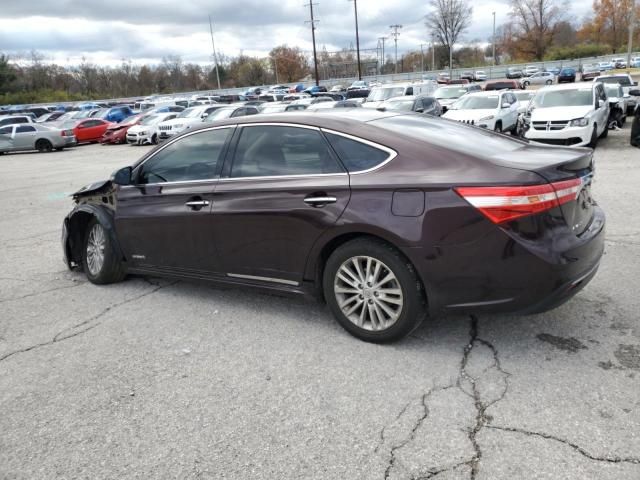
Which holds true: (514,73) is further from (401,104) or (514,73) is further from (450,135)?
(450,135)

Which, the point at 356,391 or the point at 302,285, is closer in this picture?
the point at 356,391

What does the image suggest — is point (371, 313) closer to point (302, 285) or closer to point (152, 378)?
point (302, 285)

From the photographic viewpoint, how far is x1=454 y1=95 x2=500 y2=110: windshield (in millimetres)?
16984

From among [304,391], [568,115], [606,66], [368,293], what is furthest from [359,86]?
[304,391]

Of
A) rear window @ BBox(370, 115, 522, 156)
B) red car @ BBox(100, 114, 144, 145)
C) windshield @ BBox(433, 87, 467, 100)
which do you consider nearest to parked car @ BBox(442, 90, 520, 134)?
windshield @ BBox(433, 87, 467, 100)

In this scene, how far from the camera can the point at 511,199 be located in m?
3.11

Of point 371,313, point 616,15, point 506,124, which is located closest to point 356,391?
point 371,313

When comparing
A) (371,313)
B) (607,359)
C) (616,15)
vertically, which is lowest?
(607,359)

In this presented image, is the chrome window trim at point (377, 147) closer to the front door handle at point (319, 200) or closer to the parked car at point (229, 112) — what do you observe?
the front door handle at point (319, 200)

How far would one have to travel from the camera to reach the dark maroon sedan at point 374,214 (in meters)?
3.18

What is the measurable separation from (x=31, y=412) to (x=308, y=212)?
6.91 feet

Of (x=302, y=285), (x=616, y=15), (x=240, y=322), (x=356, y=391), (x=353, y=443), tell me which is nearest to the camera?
(x=353, y=443)

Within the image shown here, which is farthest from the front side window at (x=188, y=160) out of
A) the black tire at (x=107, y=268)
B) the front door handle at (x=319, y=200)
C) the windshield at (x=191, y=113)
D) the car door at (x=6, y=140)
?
the car door at (x=6, y=140)

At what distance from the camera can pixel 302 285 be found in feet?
13.0
